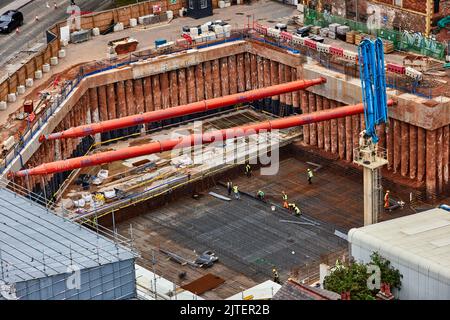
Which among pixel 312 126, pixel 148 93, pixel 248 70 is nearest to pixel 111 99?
pixel 148 93

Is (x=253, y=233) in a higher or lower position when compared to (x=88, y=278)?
lower

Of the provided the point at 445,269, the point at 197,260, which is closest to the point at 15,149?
the point at 197,260

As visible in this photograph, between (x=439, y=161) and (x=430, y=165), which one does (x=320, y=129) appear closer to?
(x=430, y=165)

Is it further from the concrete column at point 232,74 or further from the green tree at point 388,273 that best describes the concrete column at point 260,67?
the green tree at point 388,273

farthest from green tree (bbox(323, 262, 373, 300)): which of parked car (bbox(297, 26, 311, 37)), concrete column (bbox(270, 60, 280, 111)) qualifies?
parked car (bbox(297, 26, 311, 37))

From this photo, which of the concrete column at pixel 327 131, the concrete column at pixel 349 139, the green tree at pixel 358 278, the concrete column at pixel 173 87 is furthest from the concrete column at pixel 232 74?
the green tree at pixel 358 278

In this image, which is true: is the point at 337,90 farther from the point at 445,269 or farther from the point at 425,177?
the point at 445,269
